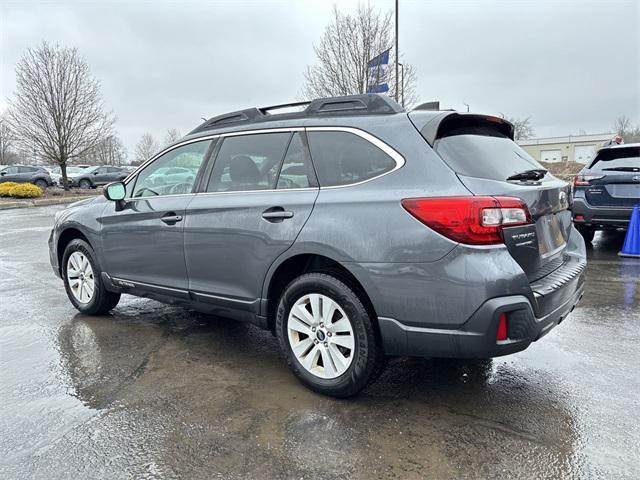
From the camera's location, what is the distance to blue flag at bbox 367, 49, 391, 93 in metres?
14.0

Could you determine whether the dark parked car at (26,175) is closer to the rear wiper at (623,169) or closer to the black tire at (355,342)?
the rear wiper at (623,169)

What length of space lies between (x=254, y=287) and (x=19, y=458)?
1.60 meters

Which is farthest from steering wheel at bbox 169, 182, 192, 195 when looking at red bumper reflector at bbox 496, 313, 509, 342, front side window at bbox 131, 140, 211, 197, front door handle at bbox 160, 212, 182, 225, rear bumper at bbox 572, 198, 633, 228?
rear bumper at bbox 572, 198, 633, 228

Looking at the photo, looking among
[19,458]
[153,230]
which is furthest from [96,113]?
[19,458]

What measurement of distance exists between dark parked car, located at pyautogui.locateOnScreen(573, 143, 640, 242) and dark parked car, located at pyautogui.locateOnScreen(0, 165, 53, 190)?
A: 29570 mm

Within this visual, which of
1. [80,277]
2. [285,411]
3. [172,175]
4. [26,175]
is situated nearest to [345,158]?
[285,411]

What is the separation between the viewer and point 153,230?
4016mm

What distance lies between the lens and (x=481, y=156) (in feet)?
9.53

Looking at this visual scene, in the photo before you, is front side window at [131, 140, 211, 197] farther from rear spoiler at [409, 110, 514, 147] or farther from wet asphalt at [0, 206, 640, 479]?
rear spoiler at [409, 110, 514, 147]

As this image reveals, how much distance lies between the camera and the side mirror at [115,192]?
4.25m

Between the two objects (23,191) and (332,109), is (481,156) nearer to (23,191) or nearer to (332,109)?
(332,109)

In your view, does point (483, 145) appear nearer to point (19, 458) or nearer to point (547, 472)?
point (547, 472)

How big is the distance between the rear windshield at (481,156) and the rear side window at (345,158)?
0.33 metres

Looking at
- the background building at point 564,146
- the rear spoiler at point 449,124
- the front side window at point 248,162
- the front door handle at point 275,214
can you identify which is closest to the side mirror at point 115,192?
the front side window at point 248,162
